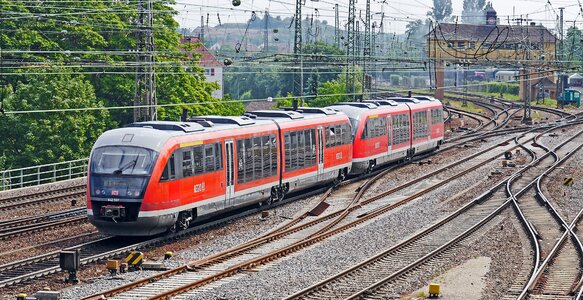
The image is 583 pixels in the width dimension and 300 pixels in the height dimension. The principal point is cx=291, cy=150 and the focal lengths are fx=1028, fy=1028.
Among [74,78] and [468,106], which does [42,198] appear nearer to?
[74,78]

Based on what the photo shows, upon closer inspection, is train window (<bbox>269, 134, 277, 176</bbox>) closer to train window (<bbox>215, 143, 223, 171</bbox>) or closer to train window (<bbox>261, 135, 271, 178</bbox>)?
train window (<bbox>261, 135, 271, 178</bbox>)

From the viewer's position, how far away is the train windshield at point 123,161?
933 inches

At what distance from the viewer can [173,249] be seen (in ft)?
78.1

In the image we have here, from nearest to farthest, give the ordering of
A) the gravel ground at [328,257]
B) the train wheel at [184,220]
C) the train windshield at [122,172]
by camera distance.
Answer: the gravel ground at [328,257], the train windshield at [122,172], the train wheel at [184,220]

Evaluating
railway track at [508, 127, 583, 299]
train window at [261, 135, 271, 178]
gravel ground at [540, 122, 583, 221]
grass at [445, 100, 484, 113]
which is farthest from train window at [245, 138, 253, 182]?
grass at [445, 100, 484, 113]

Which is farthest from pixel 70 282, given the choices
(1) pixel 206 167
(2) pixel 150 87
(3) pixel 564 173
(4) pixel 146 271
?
(3) pixel 564 173

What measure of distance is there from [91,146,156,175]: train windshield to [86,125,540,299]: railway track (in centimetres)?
288

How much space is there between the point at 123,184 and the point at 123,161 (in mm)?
561

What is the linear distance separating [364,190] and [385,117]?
242 inches

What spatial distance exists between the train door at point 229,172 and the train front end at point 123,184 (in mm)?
3227

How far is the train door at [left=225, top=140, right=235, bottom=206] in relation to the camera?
27247 mm

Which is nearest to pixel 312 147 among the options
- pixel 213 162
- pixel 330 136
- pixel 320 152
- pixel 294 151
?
pixel 320 152

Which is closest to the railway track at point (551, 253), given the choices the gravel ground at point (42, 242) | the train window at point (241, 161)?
the train window at point (241, 161)

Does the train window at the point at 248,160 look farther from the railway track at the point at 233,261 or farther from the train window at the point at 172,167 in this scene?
the train window at the point at 172,167
